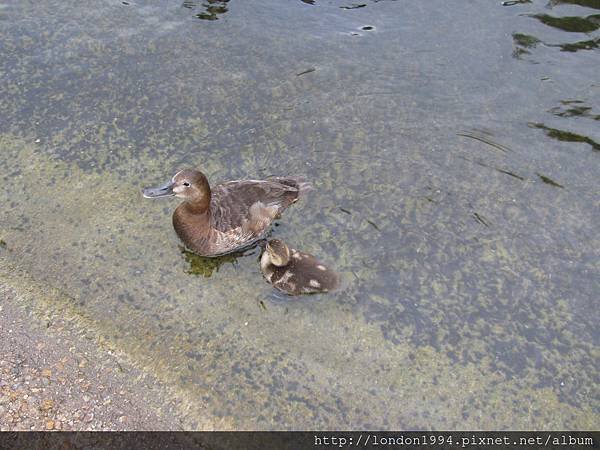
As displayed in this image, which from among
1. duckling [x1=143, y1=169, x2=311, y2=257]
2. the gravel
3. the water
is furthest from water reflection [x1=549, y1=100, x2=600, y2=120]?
the gravel

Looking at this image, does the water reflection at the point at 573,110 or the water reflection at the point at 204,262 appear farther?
the water reflection at the point at 573,110

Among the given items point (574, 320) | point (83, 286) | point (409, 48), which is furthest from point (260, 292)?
point (409, 48)

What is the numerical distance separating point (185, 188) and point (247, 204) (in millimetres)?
437

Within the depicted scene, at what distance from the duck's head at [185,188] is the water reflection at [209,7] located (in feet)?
8.95

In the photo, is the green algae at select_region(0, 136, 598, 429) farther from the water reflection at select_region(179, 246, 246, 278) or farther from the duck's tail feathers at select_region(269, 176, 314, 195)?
the duck's tail feathers at select_region(269, 176, 314, 195)

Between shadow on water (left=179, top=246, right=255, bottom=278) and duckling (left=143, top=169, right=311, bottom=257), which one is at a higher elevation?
duckling (left=143, top=169, right=311, bottom=257)

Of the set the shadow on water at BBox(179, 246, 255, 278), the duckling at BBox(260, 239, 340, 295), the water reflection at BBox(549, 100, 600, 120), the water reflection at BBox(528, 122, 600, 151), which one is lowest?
the shadow on water at BBox(179, 246, 255, 278)

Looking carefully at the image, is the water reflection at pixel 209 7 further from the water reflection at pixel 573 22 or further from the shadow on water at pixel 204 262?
the water reflection at pixel 573 22

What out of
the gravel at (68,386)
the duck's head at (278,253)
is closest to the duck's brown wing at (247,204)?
the duck's head at (278,253)

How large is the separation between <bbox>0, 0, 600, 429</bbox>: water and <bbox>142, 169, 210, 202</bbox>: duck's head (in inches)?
11.1

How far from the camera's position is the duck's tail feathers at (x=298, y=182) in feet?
14.5

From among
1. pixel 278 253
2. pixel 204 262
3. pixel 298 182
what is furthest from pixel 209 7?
pixel 278 253

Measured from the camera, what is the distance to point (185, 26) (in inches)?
236

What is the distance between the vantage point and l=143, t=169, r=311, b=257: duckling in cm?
405
